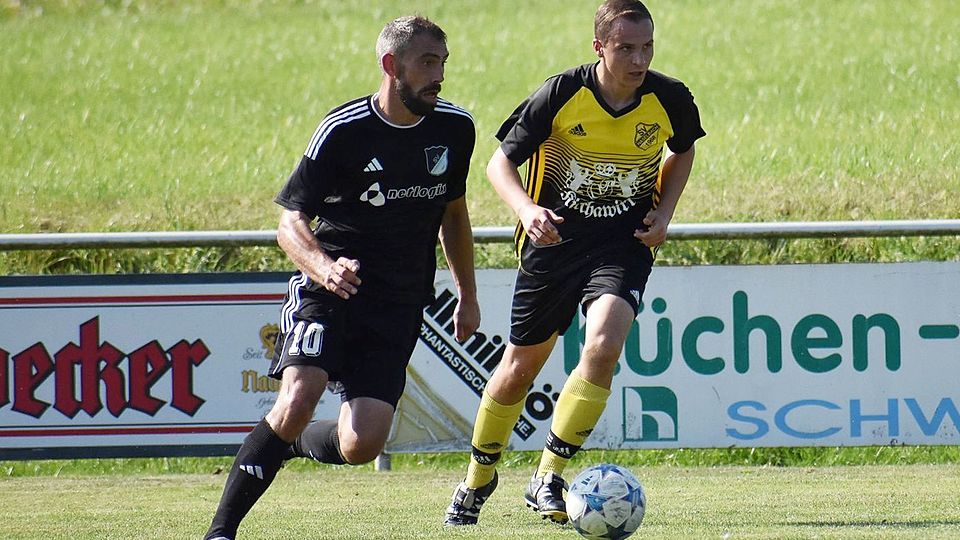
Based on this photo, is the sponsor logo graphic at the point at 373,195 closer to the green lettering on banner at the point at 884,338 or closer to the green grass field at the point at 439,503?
the green grass field at the point at 439,503

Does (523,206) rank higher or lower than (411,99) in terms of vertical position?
lower

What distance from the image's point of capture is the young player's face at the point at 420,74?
5566mm

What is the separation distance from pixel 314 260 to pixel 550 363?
3509mm

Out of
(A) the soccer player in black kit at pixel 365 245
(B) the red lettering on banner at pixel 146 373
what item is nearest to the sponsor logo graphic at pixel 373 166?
(A) the soccer player in black kit at pixel 365 245

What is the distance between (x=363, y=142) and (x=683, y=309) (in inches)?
135

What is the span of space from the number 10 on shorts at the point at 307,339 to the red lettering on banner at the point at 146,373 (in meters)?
3.33

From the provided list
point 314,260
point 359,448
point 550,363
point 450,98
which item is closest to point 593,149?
point 314,260

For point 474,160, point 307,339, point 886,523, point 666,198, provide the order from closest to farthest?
point 307,339 → point 886,523 → point 666,198 → point 474,160

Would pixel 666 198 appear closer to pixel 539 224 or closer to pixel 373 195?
pixel 539 224

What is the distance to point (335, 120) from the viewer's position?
18.3ft

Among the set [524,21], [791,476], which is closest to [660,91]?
[791,476]

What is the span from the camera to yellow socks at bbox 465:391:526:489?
21.0 ft

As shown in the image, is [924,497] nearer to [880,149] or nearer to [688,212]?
[688,212]

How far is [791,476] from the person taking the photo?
8.11 metres
